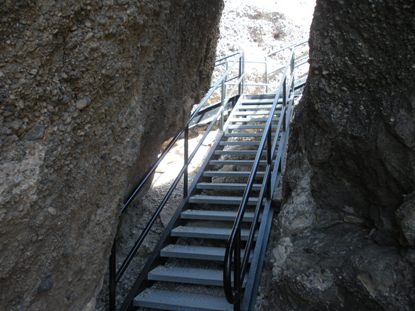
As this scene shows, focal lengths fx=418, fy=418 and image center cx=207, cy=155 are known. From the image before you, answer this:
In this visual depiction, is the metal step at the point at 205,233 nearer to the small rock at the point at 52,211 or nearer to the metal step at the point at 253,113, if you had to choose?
the small rock at the point at 52,211

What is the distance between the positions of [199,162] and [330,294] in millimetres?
3785

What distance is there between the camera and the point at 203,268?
3.73m

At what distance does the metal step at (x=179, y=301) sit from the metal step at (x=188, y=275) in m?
0.10

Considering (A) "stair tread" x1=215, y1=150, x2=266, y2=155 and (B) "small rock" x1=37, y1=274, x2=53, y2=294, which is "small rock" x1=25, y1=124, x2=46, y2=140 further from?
(A) "stair tread" x1=215, y1=150, x2=266, y2=155

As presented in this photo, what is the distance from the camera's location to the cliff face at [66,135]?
1.71 metres

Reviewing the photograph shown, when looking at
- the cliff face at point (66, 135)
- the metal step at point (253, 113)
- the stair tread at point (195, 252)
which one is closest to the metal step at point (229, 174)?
the stair tread at point (195, 252)

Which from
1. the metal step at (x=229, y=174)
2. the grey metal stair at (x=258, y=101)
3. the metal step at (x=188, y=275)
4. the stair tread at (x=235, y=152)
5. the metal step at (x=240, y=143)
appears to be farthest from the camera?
the grey metal stair at (x=258, y=101)

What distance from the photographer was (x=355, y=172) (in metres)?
2.75

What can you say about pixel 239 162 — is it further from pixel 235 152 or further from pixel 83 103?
pixel 83 103

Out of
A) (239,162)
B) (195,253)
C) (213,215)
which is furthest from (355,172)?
(239,162)

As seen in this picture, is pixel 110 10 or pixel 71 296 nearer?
pixel 110 10

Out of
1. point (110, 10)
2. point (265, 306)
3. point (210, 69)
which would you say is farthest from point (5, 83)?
point (210, 69)

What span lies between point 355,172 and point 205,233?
163 cm

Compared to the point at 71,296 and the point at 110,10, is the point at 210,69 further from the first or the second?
the point at 71,296
